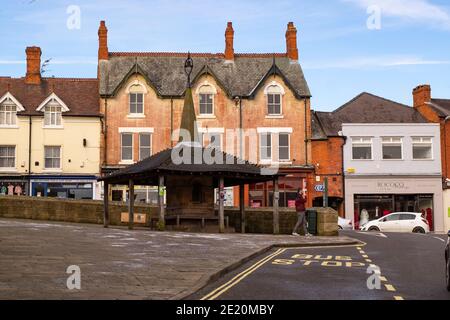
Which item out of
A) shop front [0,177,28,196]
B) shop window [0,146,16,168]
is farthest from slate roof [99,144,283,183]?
shop window [0,146,16,168]

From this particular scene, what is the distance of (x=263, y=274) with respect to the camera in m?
15.0

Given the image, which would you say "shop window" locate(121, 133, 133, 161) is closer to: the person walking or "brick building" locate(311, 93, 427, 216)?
"brick building" locate(311, 93, 427, 216)

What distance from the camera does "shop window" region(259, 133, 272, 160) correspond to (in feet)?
154

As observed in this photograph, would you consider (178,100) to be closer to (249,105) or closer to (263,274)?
(249,105)

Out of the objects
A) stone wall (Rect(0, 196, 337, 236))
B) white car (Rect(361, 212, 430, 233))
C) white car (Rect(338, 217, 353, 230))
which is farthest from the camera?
white car (Rect(338, 217, 353, 230))

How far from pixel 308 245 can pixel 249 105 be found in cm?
2432

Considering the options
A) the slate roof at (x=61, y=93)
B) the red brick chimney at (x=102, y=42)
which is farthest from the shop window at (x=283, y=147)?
the red brick chimney at (x=102, y=42)

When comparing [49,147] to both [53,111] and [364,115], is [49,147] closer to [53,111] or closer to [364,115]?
[53,111]

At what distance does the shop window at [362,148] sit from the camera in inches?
1908

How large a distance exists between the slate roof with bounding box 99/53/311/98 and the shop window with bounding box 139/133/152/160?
3.19 metres

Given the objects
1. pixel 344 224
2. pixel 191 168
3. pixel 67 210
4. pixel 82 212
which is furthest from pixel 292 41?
pixel 191 168

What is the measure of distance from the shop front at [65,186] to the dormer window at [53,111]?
3.83 m
